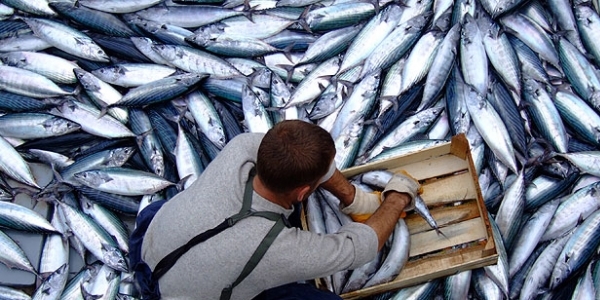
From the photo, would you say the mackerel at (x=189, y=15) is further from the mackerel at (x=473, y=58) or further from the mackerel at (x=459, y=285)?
the mackerel at (x=459, y=285)

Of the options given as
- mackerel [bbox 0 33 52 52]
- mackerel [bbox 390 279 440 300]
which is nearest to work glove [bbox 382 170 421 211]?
mackerel [bbox 390 279 440 300]

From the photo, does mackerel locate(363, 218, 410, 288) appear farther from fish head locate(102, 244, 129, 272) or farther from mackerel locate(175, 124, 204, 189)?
fish head locate(102, 244, 129, 272)

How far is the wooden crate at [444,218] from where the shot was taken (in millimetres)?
2682

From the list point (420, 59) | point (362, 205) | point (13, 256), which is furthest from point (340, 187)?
point (13, 256)

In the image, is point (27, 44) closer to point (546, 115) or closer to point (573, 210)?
point (546, 115)

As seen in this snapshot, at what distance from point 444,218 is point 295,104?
109cm

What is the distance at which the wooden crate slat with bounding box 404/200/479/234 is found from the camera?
282cm

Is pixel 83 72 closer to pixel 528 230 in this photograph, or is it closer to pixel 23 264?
pixel 23 264

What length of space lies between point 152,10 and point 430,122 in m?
1.94

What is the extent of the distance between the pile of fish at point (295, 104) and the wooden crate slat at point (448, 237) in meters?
0.16

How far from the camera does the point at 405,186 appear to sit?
261 centimetres

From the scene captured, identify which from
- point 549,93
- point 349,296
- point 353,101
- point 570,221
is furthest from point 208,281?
point 549,93

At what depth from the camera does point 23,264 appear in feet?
10.2

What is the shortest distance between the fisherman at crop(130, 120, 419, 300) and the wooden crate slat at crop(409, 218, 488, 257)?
1.90 feet
